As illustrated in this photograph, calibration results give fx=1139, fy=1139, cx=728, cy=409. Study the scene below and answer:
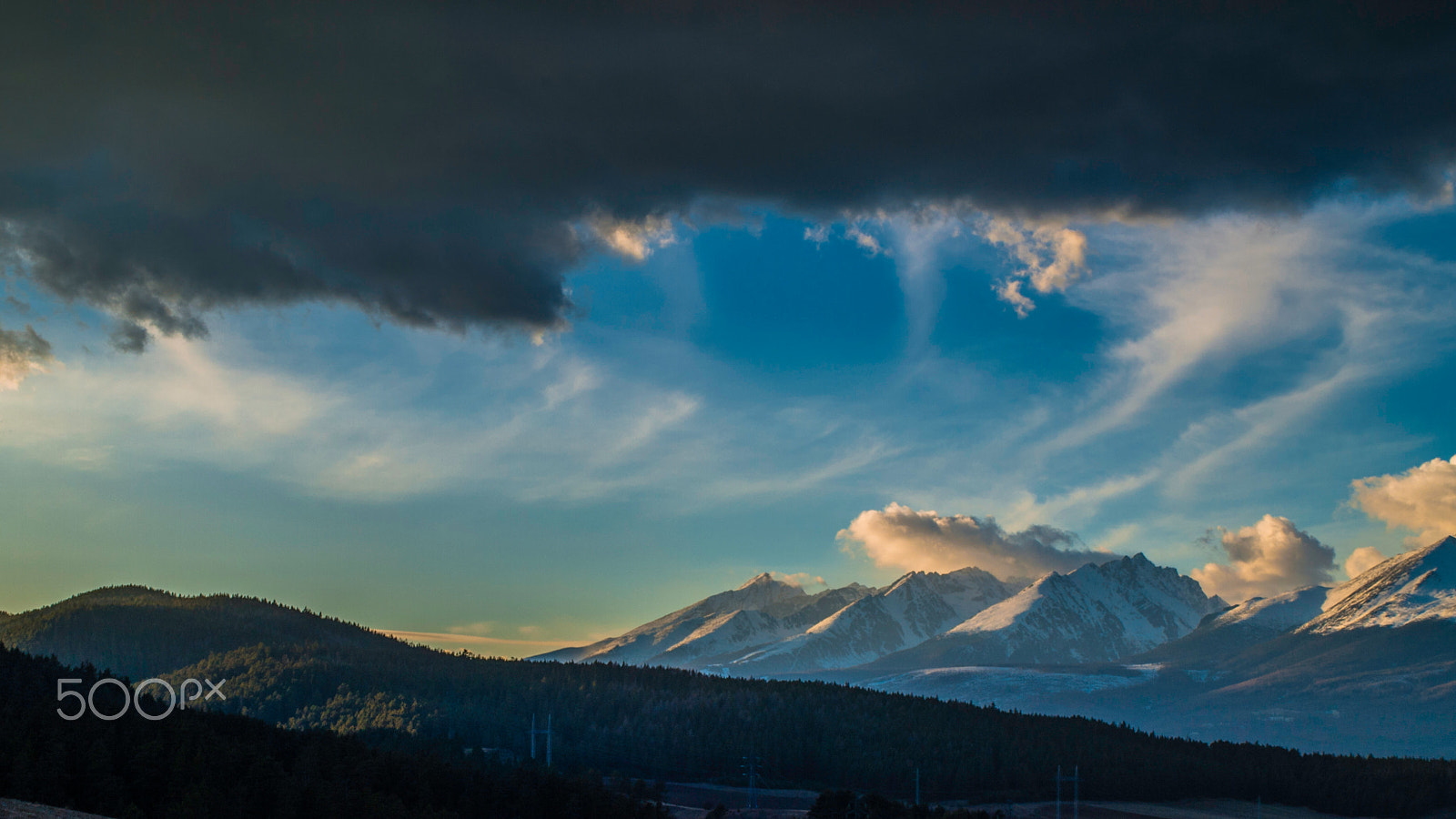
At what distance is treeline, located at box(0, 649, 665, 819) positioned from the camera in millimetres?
123250

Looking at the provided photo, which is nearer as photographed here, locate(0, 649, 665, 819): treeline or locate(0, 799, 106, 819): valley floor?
locate(0, 799, 106, 819): valley floor

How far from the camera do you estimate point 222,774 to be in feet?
458

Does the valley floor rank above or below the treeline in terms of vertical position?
above

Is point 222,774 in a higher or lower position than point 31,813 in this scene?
lower

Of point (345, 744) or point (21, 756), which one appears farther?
point (345, 744)

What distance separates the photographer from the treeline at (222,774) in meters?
123

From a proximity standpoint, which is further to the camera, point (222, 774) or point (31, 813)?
point (222, 774)

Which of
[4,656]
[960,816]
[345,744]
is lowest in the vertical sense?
[960,816]

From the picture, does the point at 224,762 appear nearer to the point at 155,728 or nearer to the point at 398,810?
the point at 155,728

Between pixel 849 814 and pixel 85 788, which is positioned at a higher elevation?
pixel 85 788

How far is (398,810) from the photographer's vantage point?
444 feet

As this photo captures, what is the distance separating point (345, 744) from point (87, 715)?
4000 cm

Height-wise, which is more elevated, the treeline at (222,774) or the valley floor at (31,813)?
the valley floor at (31,813)

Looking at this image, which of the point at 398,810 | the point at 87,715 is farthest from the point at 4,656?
the point at 398,810
